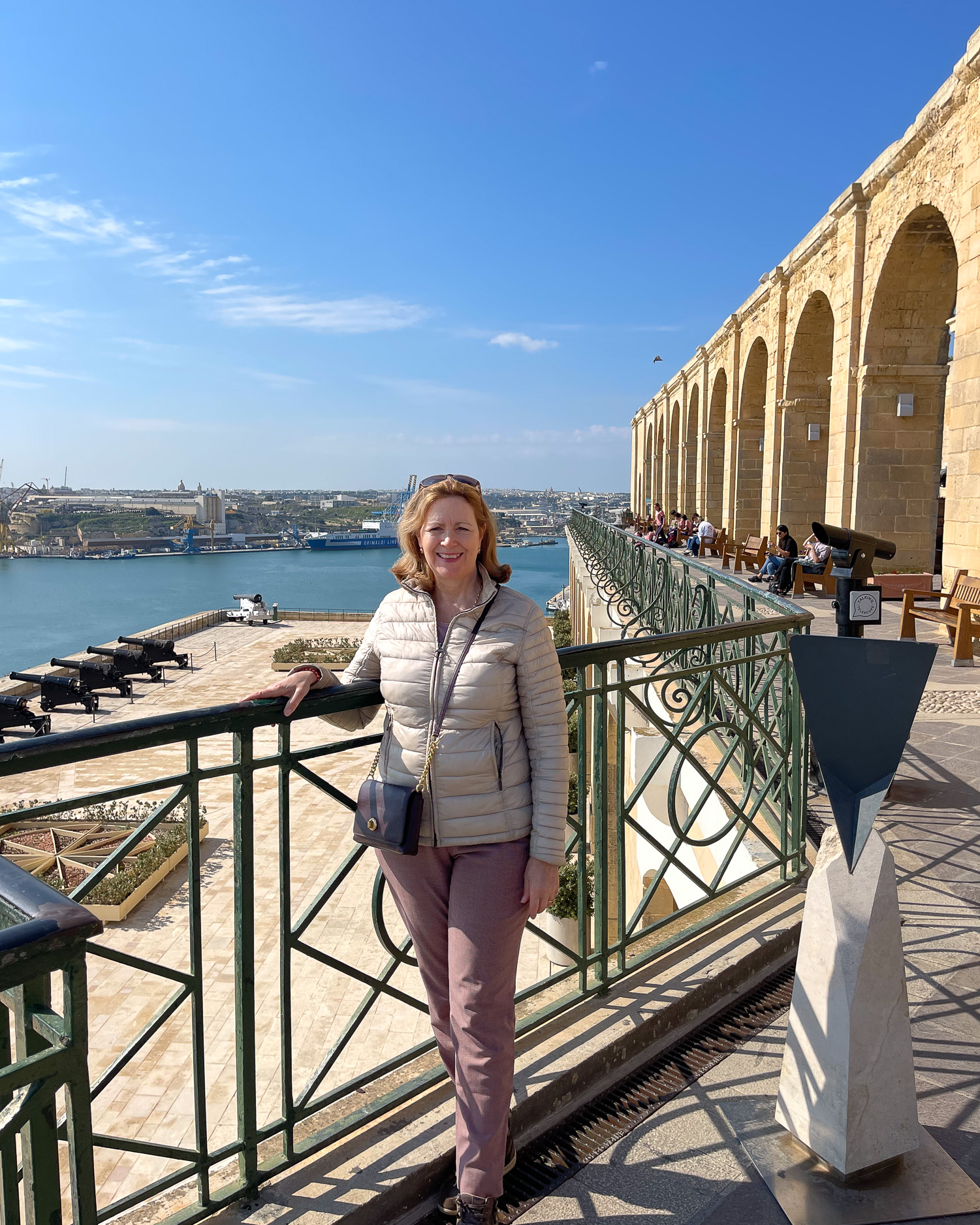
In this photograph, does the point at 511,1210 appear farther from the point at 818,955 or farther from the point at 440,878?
the point at 818,955

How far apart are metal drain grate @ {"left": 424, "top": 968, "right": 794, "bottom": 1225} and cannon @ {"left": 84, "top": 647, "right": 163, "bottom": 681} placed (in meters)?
34.6

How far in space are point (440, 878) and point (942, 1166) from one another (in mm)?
1279

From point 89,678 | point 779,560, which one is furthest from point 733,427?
point 89,678

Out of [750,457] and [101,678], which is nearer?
[750,457]

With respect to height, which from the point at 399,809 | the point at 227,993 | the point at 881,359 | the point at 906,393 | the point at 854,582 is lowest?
the point at 227,993

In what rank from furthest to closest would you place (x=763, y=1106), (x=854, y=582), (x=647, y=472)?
(x=647, y=472) → (x=854, y=582) → (x=763, y=1106)

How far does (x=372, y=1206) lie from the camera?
1786 millimetres

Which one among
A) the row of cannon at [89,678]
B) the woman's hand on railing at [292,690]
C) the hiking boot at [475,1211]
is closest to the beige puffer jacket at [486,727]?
the woman's hand on railing at [292,690]

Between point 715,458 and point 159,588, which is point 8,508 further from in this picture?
point 715,458

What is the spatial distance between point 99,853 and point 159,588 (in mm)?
93542

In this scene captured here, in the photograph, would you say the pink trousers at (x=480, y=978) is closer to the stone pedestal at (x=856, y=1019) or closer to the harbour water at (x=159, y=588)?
the stone pedestal at (x=856, y=1019)

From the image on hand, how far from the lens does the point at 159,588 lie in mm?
103000

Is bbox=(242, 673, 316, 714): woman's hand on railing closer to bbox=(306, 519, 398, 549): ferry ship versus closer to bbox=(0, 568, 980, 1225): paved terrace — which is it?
bbox=(0, 568, 980, 1225): paved terrace

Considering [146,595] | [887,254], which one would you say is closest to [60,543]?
[146,595]
